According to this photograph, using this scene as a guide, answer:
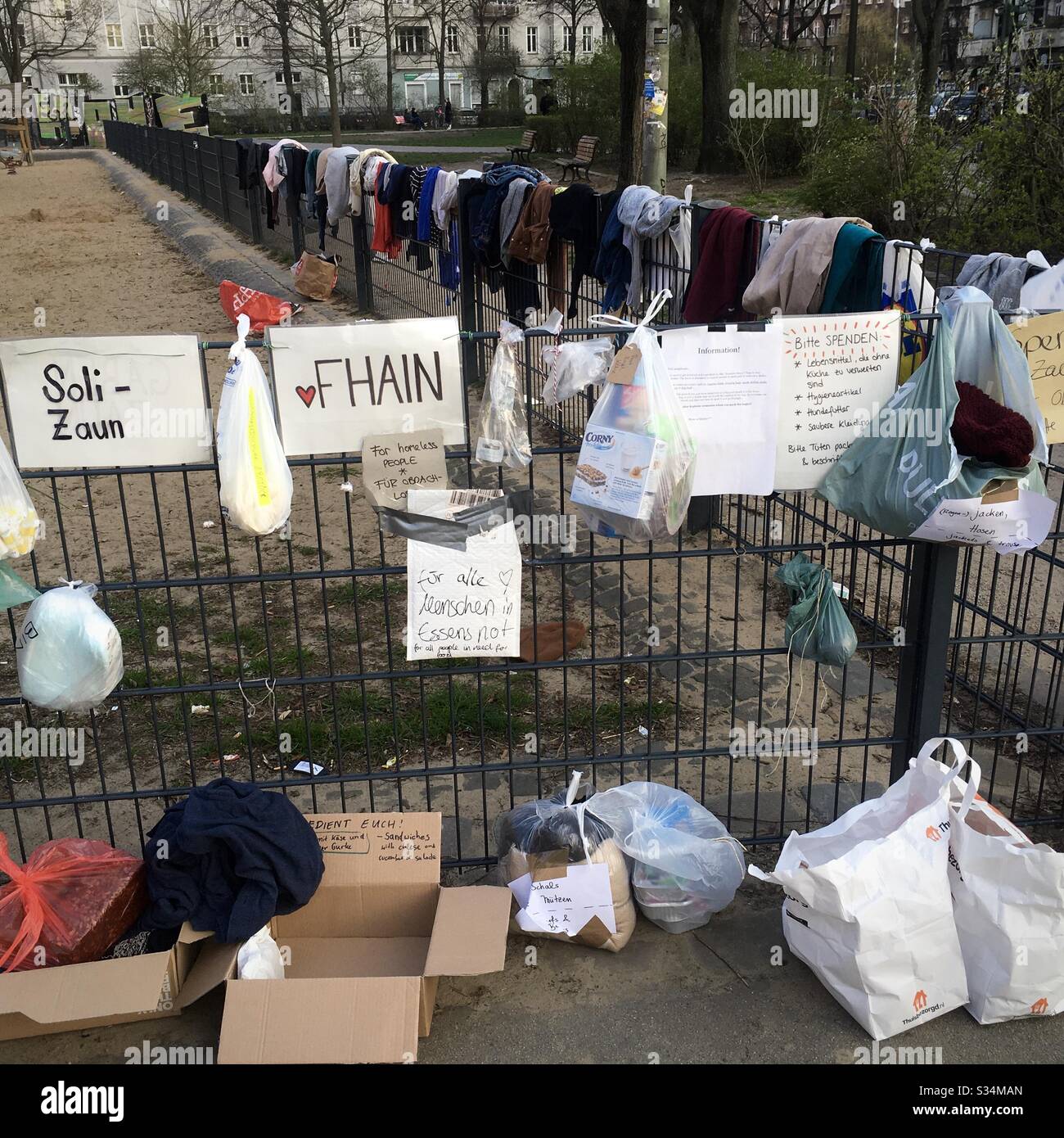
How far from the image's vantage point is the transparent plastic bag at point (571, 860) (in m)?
3.23

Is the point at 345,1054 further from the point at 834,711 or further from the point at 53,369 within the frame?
the point at 834,711

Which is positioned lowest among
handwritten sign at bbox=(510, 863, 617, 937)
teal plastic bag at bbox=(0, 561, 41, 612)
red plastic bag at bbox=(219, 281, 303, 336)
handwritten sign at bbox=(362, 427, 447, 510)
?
handwritten sign at bbox=(510, 863, 617, 937)

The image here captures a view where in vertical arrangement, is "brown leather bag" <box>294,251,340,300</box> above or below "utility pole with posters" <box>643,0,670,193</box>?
below

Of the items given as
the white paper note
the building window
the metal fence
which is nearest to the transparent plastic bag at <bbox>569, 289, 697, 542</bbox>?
the white paper note

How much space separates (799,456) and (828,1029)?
1.57 m

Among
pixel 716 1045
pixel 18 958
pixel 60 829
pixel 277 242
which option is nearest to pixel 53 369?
pixel 18 958

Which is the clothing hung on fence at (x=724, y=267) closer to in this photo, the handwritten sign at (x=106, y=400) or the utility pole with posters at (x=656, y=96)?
the handwritten sign at (x=106, y=400)

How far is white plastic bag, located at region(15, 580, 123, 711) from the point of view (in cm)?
296

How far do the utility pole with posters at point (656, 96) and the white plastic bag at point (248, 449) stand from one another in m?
6.72

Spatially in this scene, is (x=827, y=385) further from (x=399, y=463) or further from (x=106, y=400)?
(x=106, y=400)

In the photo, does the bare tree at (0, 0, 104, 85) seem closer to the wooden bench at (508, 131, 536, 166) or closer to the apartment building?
the apartment building

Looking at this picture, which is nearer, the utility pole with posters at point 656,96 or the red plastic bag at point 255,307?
the red plastic bag at point 255,307

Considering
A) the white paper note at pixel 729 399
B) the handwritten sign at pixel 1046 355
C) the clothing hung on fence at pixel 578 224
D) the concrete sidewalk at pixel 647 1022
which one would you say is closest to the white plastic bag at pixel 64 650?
the concrete sidewalk at pixel 647 1022

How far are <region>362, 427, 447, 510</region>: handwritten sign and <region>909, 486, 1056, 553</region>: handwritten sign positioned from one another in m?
1.34
